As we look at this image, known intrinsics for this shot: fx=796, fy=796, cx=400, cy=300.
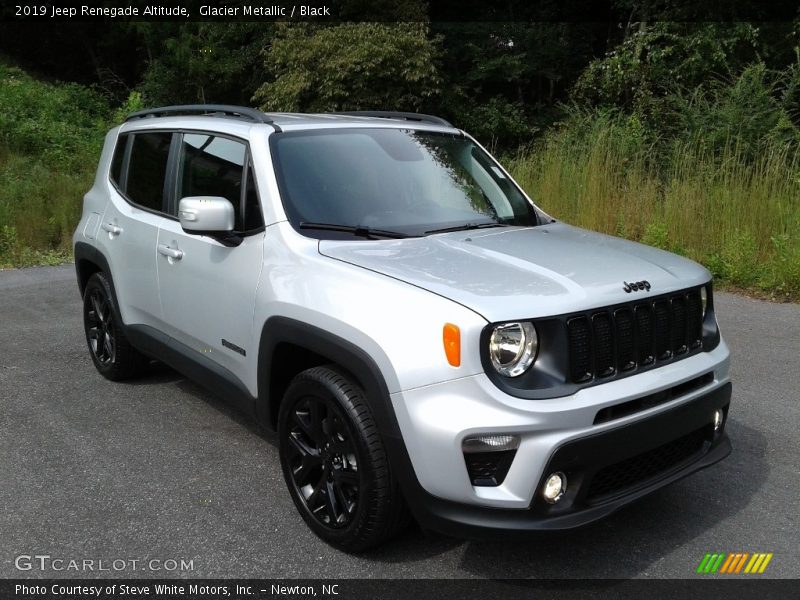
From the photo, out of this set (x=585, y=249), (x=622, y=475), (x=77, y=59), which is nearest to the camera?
(x=622, y=475)

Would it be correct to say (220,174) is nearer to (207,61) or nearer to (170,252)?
(170,252)

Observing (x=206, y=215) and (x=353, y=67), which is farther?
(x=353, y=67)

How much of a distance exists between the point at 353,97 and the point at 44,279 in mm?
11522

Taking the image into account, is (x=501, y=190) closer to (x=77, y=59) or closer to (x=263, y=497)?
(x=263, y=497)

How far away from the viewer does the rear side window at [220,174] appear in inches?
152

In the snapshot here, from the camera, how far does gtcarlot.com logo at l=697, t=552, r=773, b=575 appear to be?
3.14 metres

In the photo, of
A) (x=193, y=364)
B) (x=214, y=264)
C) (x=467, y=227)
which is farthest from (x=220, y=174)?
(x=467, y=227)

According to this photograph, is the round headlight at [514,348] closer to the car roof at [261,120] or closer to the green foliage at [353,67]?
the car roof at [261,120]

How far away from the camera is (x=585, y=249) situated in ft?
11.7

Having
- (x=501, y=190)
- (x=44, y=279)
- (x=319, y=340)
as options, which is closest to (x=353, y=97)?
(x=44, y=279)

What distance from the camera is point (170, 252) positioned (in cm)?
432

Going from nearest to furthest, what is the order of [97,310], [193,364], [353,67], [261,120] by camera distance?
[261,120], [193,364], [97,310], [353,67]

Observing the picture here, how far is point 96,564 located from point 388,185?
2.16m

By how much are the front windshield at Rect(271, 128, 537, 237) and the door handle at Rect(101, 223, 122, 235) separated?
1.61 m
